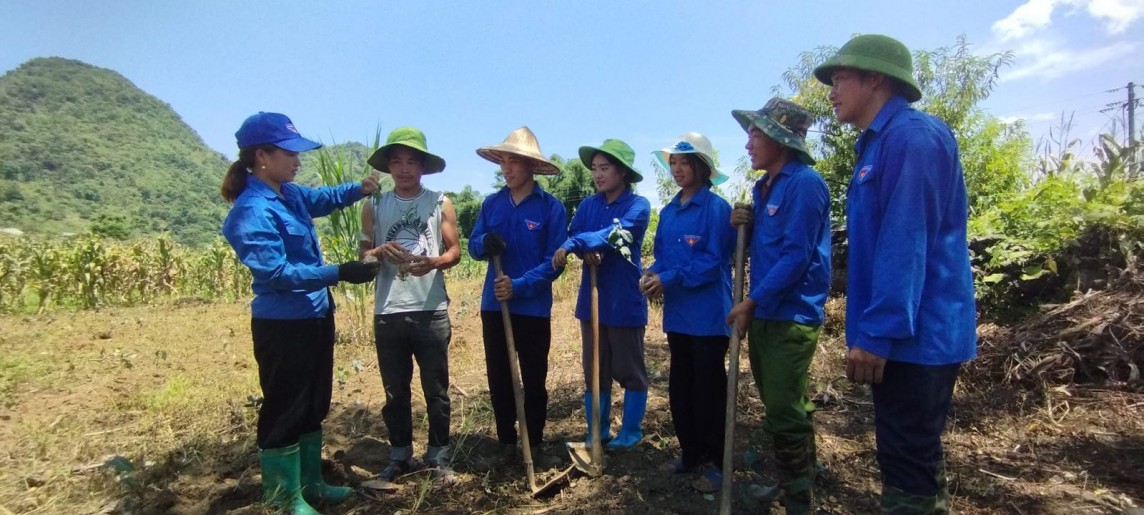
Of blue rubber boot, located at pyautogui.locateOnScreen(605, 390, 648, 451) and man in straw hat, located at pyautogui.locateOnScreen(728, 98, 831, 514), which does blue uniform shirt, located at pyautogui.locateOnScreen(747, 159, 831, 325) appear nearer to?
man in straw hat, located at pyautogui.locateOnScreen(728, 98, 831, 514)

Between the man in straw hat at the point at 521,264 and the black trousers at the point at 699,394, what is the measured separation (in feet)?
2.39

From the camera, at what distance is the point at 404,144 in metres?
3.10

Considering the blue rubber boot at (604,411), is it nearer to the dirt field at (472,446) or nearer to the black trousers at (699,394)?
the dirt field at (472,446)

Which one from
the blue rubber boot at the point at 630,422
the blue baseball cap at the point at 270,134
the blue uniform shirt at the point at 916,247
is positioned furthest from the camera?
the blue rubber boot at the point at 630,422

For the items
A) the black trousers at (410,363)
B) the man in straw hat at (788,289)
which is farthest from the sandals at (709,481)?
the black trousers at (410,363)

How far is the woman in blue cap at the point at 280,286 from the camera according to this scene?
2.48 meters

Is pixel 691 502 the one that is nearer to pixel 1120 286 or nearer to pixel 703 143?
pixel 703 143

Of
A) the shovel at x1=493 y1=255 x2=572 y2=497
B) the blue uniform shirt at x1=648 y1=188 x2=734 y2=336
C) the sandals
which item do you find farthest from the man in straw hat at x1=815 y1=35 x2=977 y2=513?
the shovel at x1=493 y1=255 x2=572 y2=497

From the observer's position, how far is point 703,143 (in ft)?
10.1

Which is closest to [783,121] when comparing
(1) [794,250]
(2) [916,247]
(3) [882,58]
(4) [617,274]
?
(1) [794,250]

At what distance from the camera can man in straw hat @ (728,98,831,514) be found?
7.89 ft

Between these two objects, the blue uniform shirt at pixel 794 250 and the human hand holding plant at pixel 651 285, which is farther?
the human hand holding plant at pixel 651 285

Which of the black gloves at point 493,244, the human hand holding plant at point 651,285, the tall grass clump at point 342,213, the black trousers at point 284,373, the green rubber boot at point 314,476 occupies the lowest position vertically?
the green rubber boot at point 314,476

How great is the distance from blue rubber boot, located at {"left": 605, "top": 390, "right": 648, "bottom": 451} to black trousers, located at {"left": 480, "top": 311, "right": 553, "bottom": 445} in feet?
1.69
